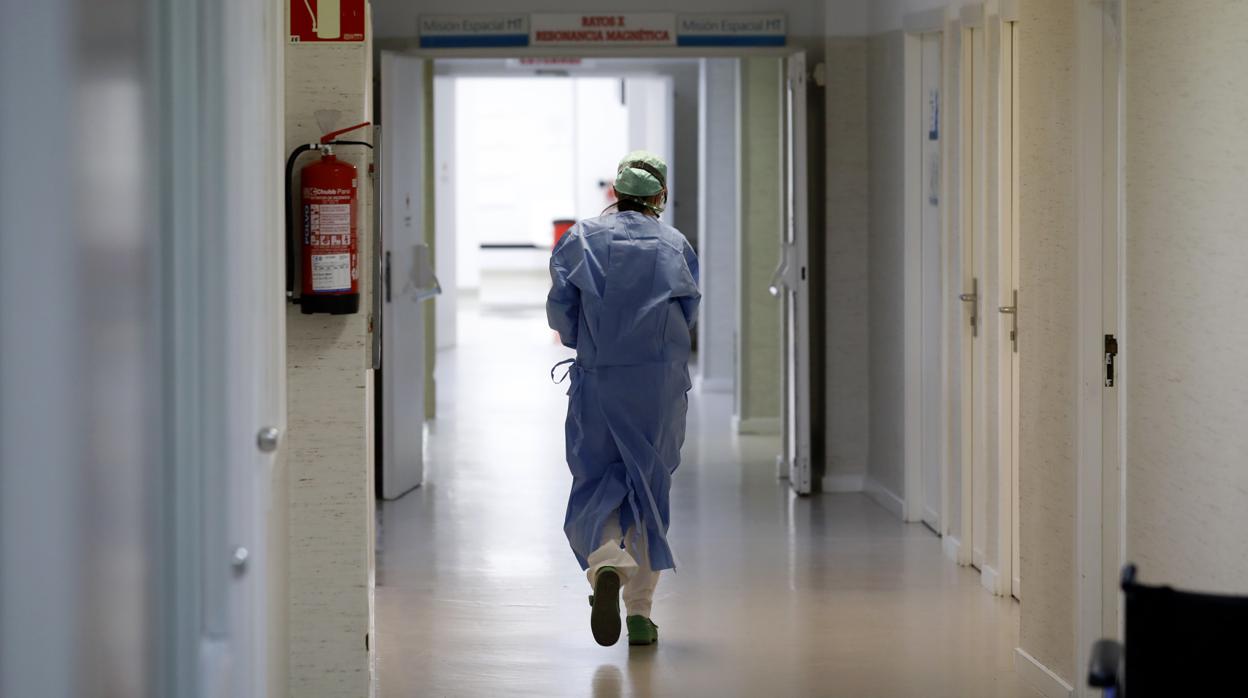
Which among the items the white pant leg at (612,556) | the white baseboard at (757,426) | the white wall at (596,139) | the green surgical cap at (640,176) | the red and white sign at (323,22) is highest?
the white wall at (596,139)

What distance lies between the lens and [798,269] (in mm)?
7691

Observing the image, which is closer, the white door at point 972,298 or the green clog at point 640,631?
the green clog at point 640,631

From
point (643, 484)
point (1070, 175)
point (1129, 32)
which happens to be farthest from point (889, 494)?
point (1129, 32)

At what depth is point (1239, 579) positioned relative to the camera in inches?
124

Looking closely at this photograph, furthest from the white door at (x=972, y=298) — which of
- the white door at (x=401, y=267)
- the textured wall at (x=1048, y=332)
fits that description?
the white door at (x=401, y=267)

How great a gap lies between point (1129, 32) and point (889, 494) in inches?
156

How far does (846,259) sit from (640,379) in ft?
10.6

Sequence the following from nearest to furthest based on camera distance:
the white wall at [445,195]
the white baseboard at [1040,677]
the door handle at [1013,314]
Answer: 1. the white baseboard at [1040,677]
2. the door handle at [1013,314]
3. the white wall at [445,195]

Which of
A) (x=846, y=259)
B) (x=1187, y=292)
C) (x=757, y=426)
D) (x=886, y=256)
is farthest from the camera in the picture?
(x=757, y=426)

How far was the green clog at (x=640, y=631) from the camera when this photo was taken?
504 centimetres

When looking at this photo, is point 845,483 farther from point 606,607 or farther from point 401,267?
point 606,607

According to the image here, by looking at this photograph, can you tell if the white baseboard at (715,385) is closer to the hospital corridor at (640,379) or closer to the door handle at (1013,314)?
the hospital corridor at (640,379)

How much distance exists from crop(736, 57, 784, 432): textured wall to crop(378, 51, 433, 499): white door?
2.83 metres

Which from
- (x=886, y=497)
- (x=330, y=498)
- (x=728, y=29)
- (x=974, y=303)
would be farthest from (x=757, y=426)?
(x=330, y=498)
